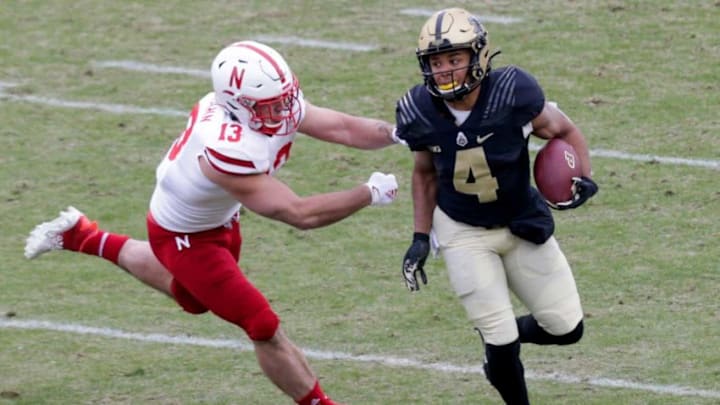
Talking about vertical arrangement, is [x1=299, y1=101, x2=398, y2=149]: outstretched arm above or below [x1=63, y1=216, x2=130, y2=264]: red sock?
above

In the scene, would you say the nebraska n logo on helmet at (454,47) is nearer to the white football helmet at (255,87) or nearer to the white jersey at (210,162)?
the white football helmet at (255,87)

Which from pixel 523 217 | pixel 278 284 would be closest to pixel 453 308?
pixel 278 284

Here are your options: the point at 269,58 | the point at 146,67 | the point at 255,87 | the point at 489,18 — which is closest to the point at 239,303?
the point at 255,87

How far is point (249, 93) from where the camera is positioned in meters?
5.59

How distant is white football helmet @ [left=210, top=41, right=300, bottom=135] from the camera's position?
5.61 m

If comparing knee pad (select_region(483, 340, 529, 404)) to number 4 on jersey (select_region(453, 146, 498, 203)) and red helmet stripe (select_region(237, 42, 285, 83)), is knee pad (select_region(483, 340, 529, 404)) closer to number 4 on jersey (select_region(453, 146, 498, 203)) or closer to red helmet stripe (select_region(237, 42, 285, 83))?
number 4 on jersey (select_region(453, 146, 498, 203))

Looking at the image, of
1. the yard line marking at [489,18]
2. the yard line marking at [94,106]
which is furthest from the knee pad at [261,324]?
the yard line marking at [489,18]

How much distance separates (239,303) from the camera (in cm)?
578

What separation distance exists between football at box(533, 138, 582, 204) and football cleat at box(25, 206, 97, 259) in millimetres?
2159

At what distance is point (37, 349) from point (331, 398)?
4.49 feet

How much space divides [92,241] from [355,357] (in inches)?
50.0

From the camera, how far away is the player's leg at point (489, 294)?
18.1 ft

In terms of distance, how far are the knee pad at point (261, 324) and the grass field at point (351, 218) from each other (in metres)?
0.48

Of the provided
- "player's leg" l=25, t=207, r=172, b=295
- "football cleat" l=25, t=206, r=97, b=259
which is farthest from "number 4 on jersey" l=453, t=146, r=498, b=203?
"football cleat" l=25, t=206, r=97, b=259
